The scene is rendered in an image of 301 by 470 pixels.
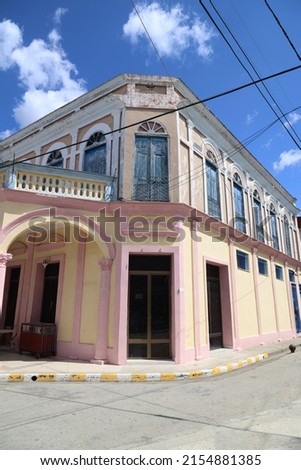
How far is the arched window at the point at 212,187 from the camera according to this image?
1222cm

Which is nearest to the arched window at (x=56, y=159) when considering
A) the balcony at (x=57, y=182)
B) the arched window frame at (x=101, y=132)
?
the arched window frame at (x=101, y=132)

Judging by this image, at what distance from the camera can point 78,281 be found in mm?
9922

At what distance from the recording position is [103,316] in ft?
29.6

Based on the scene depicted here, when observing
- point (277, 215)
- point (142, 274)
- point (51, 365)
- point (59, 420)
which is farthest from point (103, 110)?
point (277, 215)

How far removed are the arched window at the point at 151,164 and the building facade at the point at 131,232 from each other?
4 cm

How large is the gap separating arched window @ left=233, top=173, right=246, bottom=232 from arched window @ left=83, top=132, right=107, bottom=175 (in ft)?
20.9

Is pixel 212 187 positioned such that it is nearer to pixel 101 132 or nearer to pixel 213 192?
pixel 213 192

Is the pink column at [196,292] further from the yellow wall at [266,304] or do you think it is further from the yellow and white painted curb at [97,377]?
the yellow wall at [266,304]

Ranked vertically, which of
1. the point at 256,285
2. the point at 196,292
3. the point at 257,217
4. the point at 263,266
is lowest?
the point at 196,292

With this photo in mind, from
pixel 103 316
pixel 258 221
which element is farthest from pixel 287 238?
pixel 103 316

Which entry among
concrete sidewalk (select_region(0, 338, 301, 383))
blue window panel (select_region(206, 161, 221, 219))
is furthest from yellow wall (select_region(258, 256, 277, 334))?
concrete sidewalk (select_region(0, 338, 301, 383))

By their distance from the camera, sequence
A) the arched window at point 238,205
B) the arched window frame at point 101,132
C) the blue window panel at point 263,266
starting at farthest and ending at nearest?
1. the blue window panel at point 263,266
2. the arched window at point 238,205
3. the arched window frame at point 101,132

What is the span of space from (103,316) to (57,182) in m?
4.14
